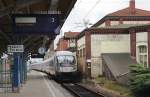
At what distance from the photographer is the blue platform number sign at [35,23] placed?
21578mm

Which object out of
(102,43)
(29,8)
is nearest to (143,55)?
(102,43)

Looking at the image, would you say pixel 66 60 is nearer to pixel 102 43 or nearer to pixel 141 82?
pixel 102 43

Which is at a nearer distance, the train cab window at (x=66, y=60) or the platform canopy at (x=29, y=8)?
the platform canopy at (x=29, y=8)

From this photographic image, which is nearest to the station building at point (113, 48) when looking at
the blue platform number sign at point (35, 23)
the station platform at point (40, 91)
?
the station platform at point (40, 91)

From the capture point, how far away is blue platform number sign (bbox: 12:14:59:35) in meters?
21.6

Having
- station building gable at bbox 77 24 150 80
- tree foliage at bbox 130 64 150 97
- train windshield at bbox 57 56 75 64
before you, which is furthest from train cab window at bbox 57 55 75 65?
tree foliage at bbox 130 64 150 97

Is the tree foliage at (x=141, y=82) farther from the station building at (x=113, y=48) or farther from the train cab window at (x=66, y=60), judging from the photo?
the train cab window at (x=66, y=60)

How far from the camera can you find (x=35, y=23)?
72.8ft

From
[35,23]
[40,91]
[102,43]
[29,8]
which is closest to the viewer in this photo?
[29,8]

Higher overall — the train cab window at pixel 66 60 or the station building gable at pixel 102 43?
the station building gable at pixel 102 43

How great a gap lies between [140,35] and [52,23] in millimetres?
22785

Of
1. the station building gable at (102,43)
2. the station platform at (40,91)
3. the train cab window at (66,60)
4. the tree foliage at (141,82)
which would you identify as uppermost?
the station building gable at (102,43)

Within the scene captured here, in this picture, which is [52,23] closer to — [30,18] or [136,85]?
[30,18]

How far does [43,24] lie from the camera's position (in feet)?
73.2
